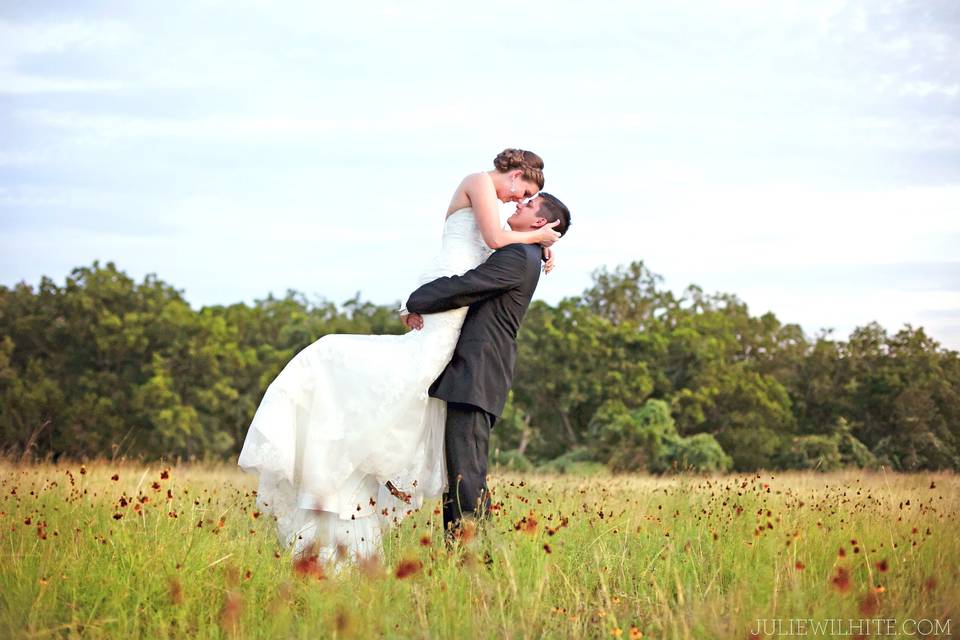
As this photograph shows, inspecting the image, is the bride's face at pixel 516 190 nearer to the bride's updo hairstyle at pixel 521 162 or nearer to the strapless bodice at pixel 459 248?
the bride's updo hairstyle at pixel 521 162

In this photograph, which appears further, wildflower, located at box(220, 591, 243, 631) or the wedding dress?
the wedding dress

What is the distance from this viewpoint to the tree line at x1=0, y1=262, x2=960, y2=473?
29359 millimetres

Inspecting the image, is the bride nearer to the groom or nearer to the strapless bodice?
the strapless bodice

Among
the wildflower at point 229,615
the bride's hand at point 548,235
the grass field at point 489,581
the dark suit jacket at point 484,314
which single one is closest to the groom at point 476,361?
the dark suit jacket at point 484,314

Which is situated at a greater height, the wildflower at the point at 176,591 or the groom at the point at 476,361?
the groom at the point at 476,361

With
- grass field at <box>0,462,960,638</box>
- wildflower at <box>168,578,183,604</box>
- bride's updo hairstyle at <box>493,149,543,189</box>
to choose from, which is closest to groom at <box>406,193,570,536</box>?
grass field at <box>0,462,960,638</box>

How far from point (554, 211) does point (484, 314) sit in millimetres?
922

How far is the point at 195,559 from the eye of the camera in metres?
5.06

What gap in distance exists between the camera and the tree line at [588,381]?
96.3ft

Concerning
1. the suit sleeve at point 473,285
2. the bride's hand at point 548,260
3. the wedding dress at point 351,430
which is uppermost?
the bride's hand at point 548,260

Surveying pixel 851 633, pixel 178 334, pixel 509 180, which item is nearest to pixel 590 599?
pixel 851 633

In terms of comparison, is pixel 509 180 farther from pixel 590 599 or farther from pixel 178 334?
pixel 178 334

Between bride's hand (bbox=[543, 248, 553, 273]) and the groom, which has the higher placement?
bride's hand (bbox=[543, 248, 553, 273])

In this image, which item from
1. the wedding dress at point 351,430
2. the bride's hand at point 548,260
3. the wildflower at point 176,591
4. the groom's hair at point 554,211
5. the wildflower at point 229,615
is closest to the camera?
the wildflower at point 229,615
